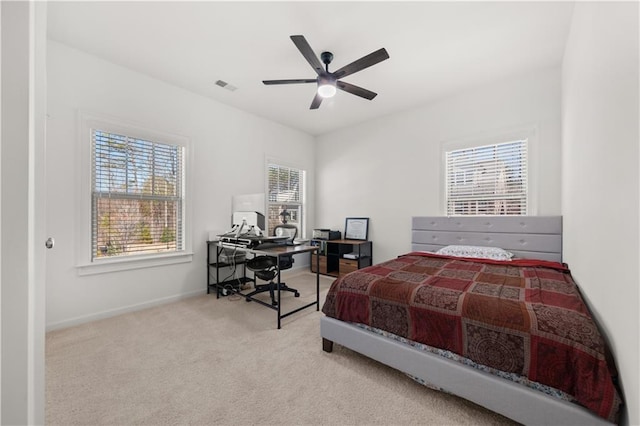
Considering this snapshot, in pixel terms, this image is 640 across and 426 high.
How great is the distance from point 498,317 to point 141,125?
3871 mm

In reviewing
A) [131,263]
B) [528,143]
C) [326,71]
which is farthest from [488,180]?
[131,263]

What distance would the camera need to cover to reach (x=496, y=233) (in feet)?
10.7

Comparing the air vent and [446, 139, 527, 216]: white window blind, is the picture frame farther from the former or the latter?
the air vent

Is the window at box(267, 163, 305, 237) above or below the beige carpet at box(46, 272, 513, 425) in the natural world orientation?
above

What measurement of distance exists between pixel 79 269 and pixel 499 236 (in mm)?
4759

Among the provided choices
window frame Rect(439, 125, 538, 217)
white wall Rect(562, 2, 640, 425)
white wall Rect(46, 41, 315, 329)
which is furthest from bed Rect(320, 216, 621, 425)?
white wall Rect(46, 41, 315, 329)

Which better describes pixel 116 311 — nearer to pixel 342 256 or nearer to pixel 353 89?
pixel 342 256

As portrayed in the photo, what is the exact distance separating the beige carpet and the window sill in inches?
21.7

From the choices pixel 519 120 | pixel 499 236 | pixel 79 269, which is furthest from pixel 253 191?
pixel 519 120

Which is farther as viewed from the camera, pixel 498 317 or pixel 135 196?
pixel 135 196

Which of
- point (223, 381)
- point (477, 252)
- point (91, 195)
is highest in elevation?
point (91, 195)

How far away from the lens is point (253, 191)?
4.28 metres

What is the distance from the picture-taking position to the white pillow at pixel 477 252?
9.76 ft

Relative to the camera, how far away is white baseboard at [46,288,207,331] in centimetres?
256
